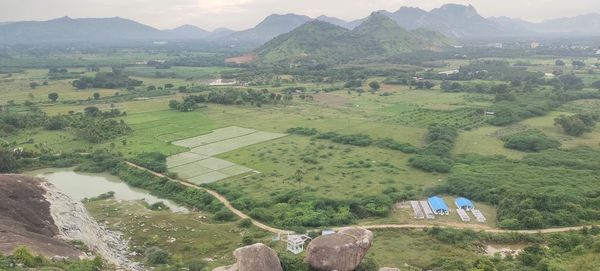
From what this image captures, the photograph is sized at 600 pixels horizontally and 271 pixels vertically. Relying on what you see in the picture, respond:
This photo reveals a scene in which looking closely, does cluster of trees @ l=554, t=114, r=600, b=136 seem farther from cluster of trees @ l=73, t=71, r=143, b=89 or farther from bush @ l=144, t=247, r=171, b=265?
cluster of trees @ l=73, t=71, r=143, b=89

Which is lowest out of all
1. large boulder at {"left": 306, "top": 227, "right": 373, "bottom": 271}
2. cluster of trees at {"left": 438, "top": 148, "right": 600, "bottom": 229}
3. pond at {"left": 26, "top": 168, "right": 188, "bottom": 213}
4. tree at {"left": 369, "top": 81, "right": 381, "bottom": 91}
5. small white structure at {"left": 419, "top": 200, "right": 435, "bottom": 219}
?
pond at {"left": 26, "top": 168, "right": 188, "bottom": 213}

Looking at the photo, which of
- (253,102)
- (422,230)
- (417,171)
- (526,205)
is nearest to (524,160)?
(417,171)

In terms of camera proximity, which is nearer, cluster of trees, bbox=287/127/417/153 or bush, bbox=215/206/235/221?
bush, bbox=215/206/235/221

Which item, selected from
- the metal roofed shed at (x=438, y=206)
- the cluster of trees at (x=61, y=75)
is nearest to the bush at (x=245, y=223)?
the metal roofed shed at (x=438, y=206)

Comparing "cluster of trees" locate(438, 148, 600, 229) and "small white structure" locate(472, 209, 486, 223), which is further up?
"cluster of trees" locate(438, 148, 600, 229)

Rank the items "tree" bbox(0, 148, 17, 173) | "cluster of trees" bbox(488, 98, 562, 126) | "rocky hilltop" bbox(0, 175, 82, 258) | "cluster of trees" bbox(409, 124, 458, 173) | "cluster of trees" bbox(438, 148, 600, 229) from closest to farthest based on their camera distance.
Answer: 1. "rocky hilltop" bbox(0, 175, 82, 258)
2. "cluster of trees" bbox(438, 148, 600, 229)
3. "tree" bbox(0, 148, 17, 173)
4. "cluster of trees" bbox(409, 124, 458, 173)
5. "cluster of trees" bbox(488, 98, 562, 126)

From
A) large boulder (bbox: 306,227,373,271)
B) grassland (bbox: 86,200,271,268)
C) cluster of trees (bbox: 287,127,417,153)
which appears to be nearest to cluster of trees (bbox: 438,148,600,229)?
cluster of trees (bbox: 287,127,417,153)

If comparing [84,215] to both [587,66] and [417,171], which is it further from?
[587,66]
